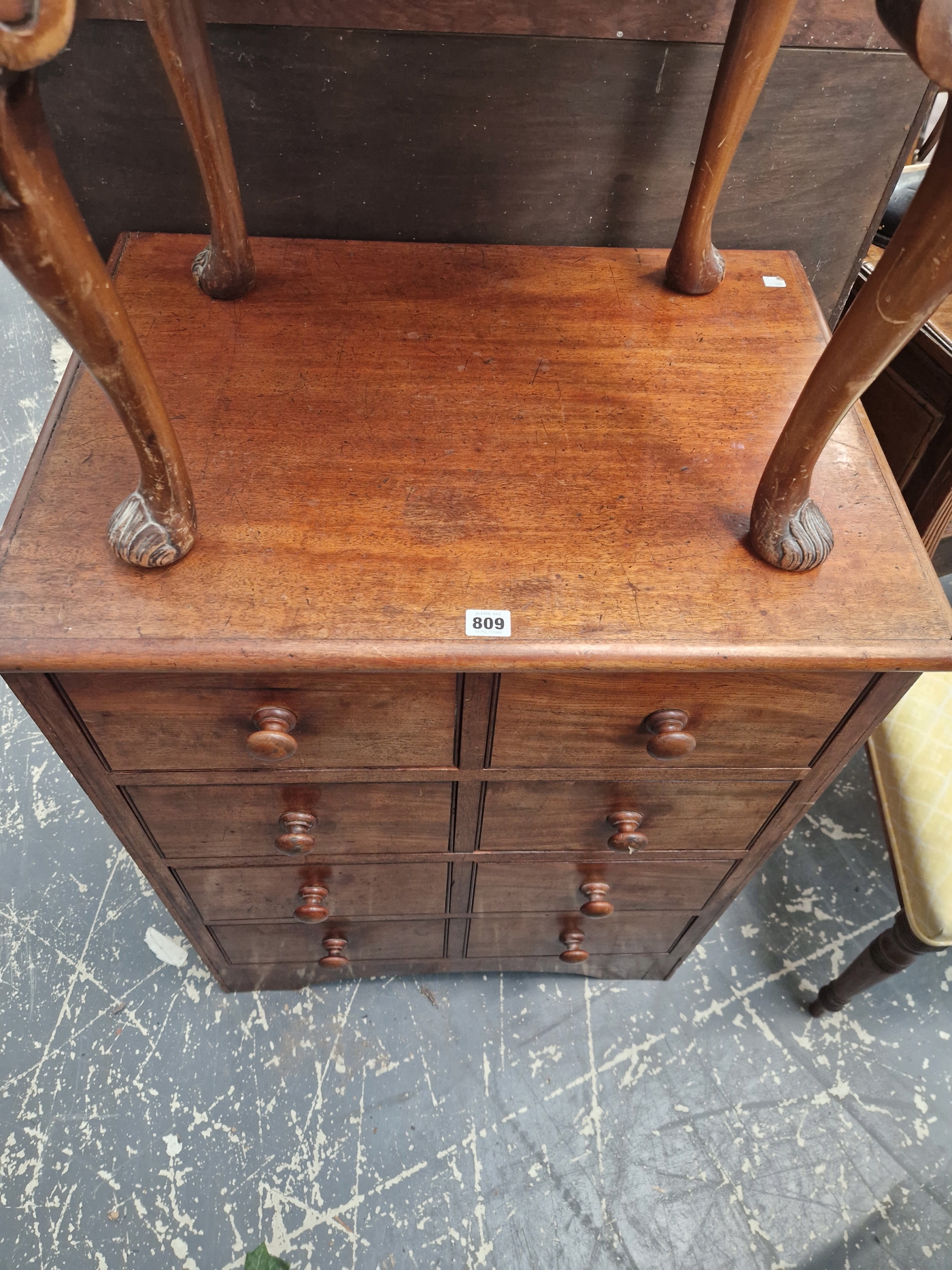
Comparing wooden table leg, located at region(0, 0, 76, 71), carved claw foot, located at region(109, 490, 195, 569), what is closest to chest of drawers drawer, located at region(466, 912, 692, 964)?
carved claw foot, located at region(109, 490, 195, 569)

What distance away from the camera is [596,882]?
1080 millimetres

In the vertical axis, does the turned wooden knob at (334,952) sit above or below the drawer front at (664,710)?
below

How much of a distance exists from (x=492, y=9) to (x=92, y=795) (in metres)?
0.95

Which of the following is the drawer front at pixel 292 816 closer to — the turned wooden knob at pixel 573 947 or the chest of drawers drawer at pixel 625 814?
the chest of drawers drawer at pixel 625 814

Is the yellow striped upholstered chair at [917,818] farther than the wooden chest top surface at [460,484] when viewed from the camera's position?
Yes

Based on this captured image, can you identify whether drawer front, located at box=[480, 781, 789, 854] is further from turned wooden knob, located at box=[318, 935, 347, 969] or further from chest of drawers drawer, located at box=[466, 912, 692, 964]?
turned wooden knob, located at box=[318, 935, 347, 969]

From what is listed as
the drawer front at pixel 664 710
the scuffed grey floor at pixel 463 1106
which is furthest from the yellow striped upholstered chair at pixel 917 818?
the drawer front at pixel 664 710

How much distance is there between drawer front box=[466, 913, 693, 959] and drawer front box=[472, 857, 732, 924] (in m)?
0.04

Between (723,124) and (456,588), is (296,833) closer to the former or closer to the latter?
(456,588)

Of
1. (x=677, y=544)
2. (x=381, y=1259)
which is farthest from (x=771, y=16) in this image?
(x=381, y=1259)

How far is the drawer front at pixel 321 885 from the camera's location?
105 centimetres

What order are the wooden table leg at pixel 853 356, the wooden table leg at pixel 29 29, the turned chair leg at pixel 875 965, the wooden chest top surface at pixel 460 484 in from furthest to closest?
the turned chair leg at pixel 875 965, the wooden chest top surface at pixel 460 484, the wooden table leg at pixel 853 356, the wooden table leg at pixel 29 29

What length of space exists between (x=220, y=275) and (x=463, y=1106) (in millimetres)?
1278

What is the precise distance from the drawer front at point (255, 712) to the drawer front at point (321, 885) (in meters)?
0.27
